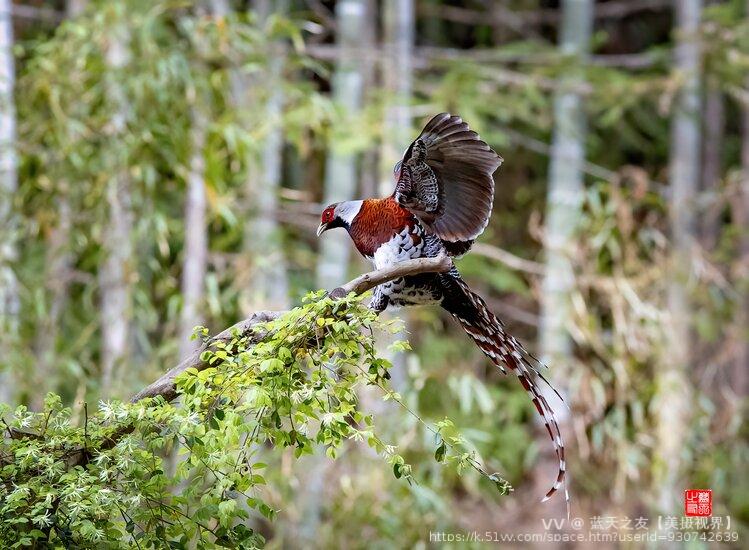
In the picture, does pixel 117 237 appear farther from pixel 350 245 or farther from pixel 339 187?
pixel 350 245

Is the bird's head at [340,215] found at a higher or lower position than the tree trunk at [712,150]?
higher

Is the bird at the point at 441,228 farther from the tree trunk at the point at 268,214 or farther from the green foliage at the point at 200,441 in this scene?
the tree trunk at the point at 268,214

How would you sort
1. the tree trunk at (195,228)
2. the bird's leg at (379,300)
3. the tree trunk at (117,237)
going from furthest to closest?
the tree trunk at (195,228) < the tree trunk at (117,237) < the bird's leg at (379,300)

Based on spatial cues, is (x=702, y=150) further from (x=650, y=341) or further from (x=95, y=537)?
(x=95, y=537)

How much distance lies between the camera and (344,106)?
5.16m

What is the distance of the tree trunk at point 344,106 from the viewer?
17.4 ft

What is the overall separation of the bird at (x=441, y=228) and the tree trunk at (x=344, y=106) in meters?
2.27

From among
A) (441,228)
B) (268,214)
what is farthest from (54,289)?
(441,228)

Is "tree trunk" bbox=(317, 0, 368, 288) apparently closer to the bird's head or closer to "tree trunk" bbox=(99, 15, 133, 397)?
"tree trunk" bbox=(99, 15, 133, 397)

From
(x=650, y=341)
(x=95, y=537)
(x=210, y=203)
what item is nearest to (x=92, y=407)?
(x=210, y=203)

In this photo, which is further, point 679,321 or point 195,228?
point 679,321

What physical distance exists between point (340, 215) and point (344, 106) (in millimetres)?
2229

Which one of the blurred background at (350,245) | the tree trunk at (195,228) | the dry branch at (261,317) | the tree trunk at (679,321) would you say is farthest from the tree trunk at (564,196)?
the dry branch at (261,317)

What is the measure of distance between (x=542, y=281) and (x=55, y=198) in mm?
2742
